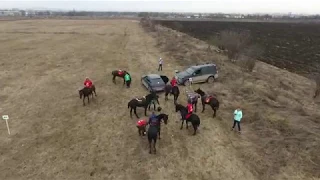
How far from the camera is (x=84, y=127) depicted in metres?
18.6

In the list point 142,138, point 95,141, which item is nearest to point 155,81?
point 142,138

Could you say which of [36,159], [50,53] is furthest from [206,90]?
[50,53]

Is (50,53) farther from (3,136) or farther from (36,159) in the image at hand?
(36,159)

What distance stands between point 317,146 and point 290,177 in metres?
3.32

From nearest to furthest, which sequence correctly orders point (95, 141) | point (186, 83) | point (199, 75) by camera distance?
point (95, 141), point (186, 83), point (199, 75)

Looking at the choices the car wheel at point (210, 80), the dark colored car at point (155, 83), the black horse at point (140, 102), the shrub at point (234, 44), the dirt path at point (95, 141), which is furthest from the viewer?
the shrub at point (234, 44)

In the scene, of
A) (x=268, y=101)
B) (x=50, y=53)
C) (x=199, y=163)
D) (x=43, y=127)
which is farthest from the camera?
(x=50, y=53)

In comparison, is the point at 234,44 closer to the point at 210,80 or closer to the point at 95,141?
the point at 210,80

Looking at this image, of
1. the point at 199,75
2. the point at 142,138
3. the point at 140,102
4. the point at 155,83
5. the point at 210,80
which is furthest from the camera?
the point at 210,80

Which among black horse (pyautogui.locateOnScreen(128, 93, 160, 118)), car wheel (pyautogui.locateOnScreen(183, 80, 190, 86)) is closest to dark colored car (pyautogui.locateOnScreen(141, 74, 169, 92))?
car wheel (pyautogui.locateOnScreen(183, 80, 190, 86))

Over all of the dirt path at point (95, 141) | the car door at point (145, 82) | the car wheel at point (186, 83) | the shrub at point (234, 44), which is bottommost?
the dirt path at point (95, 141)

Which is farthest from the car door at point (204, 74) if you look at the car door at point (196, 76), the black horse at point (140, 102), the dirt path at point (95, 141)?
the black horse at point (140, 102)

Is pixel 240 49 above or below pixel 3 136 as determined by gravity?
above

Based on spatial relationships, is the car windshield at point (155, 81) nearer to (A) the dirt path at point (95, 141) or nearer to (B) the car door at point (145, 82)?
(B) the car door at point (145, 82)
